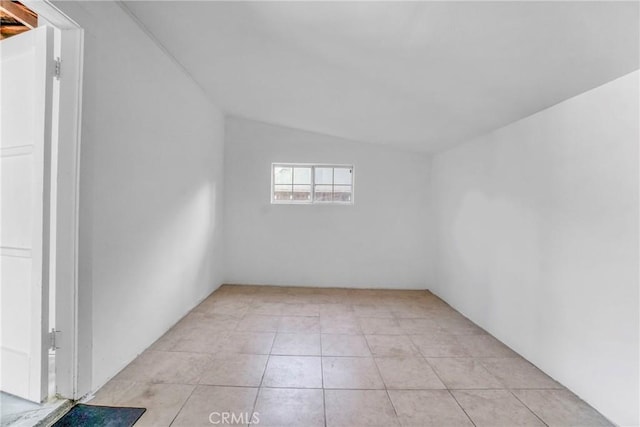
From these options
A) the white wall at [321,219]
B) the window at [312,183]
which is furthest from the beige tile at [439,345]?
the window at [312,183]

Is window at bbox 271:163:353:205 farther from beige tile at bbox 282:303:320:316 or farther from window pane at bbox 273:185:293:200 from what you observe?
beige tile at bbox 282:303:320:316

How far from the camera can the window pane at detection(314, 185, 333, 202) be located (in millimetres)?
4410

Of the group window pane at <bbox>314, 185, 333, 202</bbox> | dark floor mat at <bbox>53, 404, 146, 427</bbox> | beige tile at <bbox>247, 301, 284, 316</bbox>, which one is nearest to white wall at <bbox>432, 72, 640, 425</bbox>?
window pane at <bbox>314, 185, 333, 202</bbox>

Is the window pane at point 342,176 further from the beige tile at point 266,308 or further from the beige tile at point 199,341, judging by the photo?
the beige tile at point 199,341

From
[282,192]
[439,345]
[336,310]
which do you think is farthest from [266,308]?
[439,345]

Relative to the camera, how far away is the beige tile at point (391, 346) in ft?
7.72

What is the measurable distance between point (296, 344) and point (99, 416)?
1381 mm

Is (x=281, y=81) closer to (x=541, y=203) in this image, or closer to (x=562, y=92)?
(x=562, y=92)

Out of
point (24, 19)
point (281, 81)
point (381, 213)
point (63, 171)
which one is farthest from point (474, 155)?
point (24, 19)

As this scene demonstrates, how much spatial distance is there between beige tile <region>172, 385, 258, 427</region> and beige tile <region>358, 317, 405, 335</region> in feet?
4.47

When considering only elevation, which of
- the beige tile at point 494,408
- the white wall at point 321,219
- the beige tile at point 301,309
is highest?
the white wall at point 321,219

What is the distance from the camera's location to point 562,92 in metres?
1.86

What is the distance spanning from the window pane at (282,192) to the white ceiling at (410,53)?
152 centimetres

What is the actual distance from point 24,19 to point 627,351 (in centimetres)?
395
